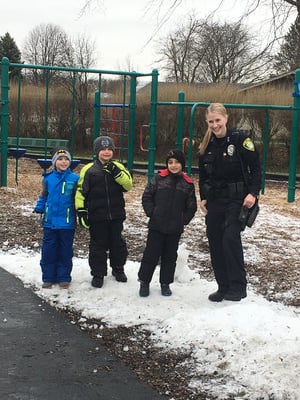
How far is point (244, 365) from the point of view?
340 cm

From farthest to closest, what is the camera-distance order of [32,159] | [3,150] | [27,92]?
1. [27,92]
2. [32,159]
3. [3,150]

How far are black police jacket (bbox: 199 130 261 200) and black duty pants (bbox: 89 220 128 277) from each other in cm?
104

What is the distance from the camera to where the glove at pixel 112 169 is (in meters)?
4.90

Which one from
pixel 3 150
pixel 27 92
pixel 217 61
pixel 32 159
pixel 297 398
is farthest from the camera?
pixel 217 61

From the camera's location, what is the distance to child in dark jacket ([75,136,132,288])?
16.1 ft

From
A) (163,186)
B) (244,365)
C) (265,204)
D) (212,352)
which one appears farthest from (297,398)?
(265,204)

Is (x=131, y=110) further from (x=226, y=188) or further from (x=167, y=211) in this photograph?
(x=226, y=188)

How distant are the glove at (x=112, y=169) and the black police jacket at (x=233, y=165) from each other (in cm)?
81

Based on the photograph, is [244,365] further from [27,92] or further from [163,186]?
[27,92]

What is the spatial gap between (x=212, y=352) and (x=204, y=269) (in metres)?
2.15

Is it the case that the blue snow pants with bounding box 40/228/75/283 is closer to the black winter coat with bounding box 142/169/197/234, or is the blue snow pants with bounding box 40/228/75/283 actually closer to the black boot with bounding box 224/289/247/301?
the black winter coat with bounding box 142/169/197/234

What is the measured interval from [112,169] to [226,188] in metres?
1.04

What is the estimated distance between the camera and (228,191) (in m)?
4.50

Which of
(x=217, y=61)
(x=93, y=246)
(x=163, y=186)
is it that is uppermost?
(x=217, y=61)
